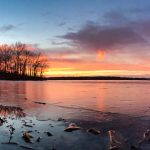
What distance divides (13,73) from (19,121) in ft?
438

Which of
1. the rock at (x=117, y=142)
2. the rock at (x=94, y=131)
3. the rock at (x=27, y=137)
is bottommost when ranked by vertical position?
the rock at (x=117, y=142)

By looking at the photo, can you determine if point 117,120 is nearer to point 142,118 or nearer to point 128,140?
point 142,118

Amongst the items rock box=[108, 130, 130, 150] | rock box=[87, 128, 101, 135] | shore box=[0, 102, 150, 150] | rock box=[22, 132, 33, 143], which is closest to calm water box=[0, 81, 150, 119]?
shore box=[0, 102, 150, 150]

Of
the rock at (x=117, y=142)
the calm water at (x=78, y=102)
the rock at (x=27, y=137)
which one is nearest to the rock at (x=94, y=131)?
the rock at (x=117, y=142)

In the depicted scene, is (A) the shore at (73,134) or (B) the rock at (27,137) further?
(B) the rock at (27,137)

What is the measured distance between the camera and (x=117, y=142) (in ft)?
40.3

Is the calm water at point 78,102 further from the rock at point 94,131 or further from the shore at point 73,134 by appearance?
the rock at point 94,131

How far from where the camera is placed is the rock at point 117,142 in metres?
11.5

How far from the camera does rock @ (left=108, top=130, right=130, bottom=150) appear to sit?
11469 millimetres

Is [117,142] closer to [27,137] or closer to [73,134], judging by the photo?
[73,134]

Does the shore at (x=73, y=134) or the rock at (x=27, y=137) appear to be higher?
the rock at (x=27, y=137)

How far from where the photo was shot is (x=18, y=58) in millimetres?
152625

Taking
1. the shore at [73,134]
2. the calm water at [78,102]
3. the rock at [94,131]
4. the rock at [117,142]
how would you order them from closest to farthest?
1. the rock at [117,142]
2. the shore at [73,134]
3. the rock at [94,131]
4. the calm water at [78,102]

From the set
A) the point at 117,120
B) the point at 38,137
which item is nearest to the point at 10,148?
the point at 38,137
